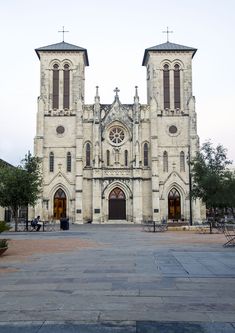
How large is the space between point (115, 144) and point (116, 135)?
1.36 meters

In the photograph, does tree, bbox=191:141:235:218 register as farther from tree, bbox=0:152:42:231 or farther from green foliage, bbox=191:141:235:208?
tree, bbox=0:152:42:231

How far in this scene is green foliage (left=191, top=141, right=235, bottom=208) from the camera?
3309cm

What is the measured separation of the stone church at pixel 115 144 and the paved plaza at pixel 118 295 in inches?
1590

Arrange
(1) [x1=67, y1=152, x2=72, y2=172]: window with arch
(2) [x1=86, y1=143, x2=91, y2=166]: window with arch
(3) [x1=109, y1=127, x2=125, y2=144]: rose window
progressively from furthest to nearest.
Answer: (3) [x1=109, y1=127, x2=125, y2=144]: rose window → (2) [x1=86, y1=143, x2=91, y2=166]: window with arch → (1) [x1=67, y1=152, x2=72, y2=172]: window with arch

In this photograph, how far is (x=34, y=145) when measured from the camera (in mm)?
55281

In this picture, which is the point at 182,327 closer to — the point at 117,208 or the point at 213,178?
the point at 213,178

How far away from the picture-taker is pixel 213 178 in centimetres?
3531

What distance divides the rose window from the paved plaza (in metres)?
42.9

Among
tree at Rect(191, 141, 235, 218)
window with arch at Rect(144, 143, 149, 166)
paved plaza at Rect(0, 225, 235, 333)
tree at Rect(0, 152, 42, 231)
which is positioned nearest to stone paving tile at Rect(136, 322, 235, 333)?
paved plaza at Rect(0, 225, 235, 333)

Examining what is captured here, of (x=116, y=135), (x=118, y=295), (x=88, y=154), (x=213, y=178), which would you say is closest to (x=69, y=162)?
(x=88, y=154)

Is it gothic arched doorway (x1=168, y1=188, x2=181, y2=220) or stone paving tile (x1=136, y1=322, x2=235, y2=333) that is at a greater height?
gothic arched doorway (x1=168, y1=188, x2=181, y2=220)

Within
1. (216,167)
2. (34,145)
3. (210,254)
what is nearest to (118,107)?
(34,145)

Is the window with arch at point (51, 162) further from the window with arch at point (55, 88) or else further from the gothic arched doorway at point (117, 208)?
the gothic arched doorway at point (117, 208)

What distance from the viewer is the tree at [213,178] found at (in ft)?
109
